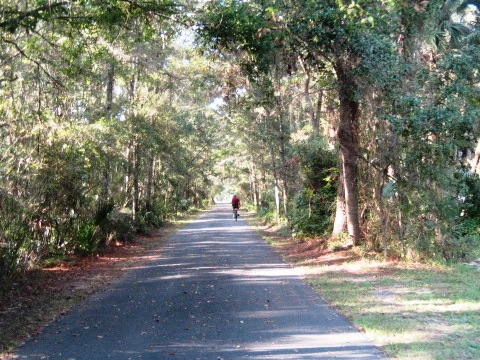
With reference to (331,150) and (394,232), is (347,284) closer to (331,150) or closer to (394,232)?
(394,232)

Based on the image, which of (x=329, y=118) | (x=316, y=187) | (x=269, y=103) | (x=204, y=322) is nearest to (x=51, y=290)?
(x=204, y=322)

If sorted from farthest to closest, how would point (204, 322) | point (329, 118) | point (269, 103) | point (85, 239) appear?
point (329, 118)
point (269, 103)
point (85, 239)
point (204, 322)

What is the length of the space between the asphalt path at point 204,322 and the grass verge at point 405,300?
37cm

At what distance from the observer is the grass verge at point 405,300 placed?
6.38m

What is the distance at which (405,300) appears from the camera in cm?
904

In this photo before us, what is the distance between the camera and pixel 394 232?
13266 mm

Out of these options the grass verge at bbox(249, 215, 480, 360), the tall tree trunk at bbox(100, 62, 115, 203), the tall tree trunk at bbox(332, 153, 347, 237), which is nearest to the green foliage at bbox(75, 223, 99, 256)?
the tall tree trunk at bbox(100, 62, 115, 203)

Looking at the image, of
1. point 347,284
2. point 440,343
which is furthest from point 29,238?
point 440,343

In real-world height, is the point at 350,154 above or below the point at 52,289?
above

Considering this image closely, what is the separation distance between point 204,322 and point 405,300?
3.57 m

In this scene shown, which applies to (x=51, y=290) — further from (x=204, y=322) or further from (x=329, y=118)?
(x=329, y=118)

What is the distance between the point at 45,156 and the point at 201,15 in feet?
17.0

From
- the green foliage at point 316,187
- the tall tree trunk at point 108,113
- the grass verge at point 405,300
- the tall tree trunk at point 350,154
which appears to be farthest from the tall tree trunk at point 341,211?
the tall tree trunk at point 108,113

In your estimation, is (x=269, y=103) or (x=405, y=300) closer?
(x=405, y=300)
